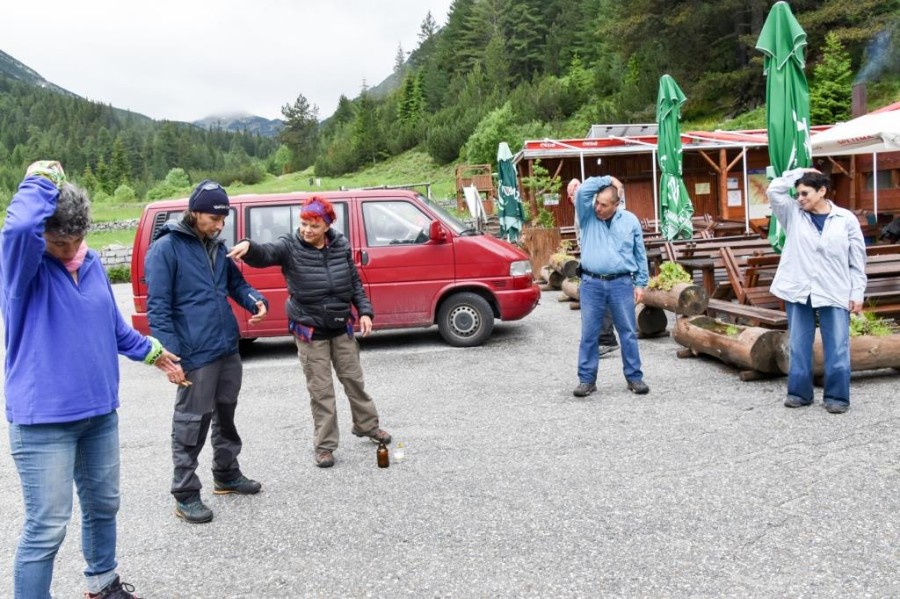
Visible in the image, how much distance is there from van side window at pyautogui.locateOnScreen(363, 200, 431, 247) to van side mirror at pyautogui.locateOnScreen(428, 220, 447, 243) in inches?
6.0

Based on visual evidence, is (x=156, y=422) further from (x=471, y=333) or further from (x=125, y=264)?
(x=125, y=264)

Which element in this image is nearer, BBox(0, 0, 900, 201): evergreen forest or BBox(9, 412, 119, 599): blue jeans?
BBox(9, 412, 119, 599): blue jeans

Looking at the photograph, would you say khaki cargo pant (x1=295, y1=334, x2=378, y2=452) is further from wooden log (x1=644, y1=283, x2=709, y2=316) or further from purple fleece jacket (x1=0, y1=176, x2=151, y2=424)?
wooden log (x1=644, y1=283, x2=709, y2=316)

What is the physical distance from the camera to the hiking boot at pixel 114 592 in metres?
3.16

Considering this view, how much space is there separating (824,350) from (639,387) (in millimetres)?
1492

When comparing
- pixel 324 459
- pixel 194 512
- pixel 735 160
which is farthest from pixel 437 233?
pixel 735 160

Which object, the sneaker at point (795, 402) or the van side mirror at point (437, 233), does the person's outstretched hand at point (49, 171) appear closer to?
the sneaker at point (795, 402)

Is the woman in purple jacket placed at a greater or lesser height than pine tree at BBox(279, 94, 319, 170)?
lesser

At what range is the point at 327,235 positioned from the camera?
5.04m

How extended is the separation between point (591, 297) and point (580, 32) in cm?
7911

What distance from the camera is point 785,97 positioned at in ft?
23.0

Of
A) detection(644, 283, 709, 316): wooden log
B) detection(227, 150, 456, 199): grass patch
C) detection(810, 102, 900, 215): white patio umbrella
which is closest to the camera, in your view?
detection(644, 283, 709, 316): wooden log

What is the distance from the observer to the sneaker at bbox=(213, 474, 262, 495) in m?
4.55

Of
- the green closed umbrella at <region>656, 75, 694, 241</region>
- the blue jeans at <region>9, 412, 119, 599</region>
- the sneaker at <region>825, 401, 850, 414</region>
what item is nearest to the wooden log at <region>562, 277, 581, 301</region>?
the green closed umbrella at <region>656, 75, 694, 241</region>
